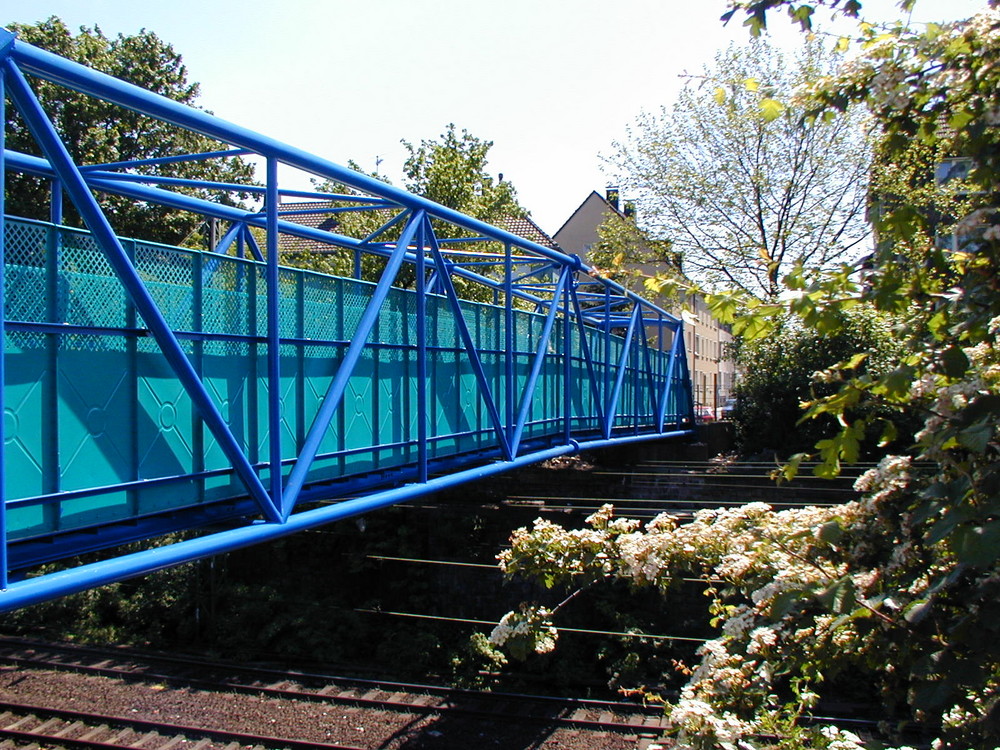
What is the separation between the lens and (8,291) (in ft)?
13.2

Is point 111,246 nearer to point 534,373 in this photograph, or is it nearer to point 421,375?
point 421,375

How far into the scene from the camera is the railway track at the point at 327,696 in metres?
11.6

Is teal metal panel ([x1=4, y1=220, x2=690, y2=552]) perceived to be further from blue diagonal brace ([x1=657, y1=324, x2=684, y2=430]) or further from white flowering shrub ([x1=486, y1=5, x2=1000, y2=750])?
blue diagonal brace ([x1=657, y1=324, x2=684, y2=430])

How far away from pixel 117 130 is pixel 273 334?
69.4ft

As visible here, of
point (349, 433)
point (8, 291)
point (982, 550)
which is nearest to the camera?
point (982, 550)

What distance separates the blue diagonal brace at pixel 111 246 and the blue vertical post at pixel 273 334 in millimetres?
323

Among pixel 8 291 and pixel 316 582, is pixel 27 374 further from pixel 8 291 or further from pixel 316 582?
pixel 316 582

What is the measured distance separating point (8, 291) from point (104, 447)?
3.24 ft

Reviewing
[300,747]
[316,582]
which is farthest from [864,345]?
[300,747]

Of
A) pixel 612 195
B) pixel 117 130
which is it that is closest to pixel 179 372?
pixel 117 130

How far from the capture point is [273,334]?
209 inches

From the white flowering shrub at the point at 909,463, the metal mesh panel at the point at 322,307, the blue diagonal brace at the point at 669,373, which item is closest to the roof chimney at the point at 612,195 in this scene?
the blue diagonal brace at the point at 669,373

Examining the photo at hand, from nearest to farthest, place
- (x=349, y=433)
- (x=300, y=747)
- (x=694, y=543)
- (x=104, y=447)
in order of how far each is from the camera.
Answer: (x=104, y=447) < (x=694, y=543) < (x=349, y=433) < (x=300, y=747)

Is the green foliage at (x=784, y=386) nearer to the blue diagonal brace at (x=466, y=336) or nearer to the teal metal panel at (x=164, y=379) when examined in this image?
the blue diagonal brace at (x=466, y=336)
